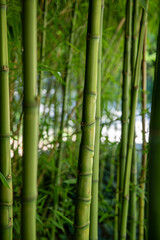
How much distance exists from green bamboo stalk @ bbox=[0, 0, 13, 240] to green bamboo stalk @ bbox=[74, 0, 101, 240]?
0.15 meters

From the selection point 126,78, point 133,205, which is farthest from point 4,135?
point 133,205

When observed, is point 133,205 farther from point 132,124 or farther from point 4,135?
point 4,135

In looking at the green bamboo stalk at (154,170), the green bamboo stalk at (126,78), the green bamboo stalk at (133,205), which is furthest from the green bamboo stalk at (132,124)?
the green bamboo stalk at (154,170)

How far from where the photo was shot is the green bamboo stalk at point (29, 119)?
0.40 metres

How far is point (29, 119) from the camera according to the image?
0.41m

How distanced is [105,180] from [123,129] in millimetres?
1778

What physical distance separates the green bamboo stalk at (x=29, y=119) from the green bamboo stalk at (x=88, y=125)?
0.44 ft

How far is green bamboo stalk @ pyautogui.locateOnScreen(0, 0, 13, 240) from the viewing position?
1.70 feet

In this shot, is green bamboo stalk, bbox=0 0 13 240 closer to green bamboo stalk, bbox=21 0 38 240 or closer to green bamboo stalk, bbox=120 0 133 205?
green bamboo stalk, bbox=21 0 38 240

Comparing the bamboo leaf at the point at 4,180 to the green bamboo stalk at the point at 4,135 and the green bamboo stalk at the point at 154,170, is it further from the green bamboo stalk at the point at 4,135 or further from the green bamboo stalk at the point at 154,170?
the green bamboo stalk at the point at 154,170

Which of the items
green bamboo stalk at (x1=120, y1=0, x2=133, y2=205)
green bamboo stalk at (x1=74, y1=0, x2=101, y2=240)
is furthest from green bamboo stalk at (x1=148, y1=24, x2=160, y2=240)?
green bamboo stalk at (x1=120, y1=0, x2=133, y2=205)

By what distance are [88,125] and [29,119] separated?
157 millimetres

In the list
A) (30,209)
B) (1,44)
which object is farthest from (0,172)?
(1,44)

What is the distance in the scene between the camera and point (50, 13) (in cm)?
123
